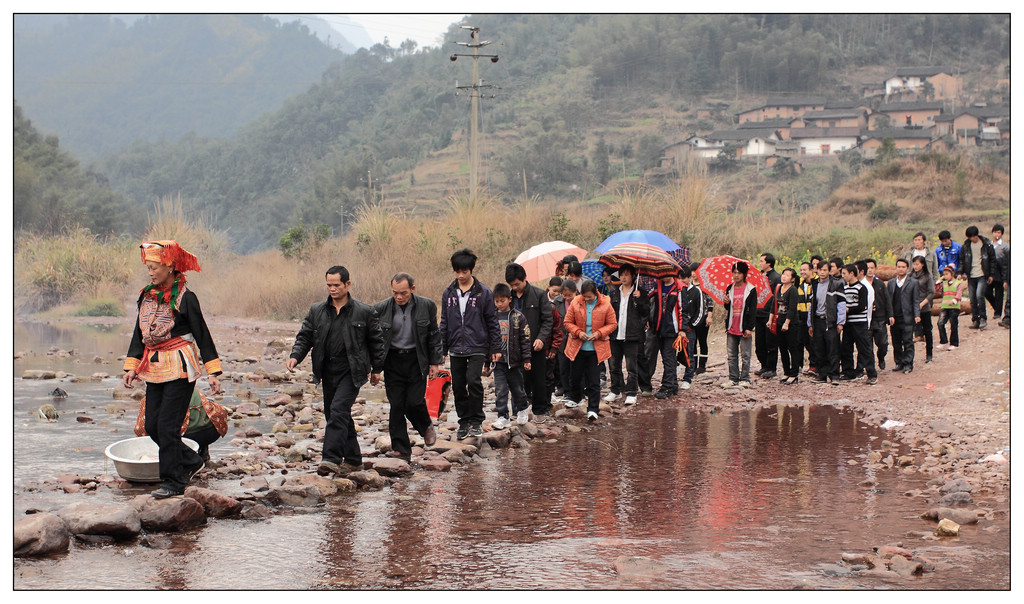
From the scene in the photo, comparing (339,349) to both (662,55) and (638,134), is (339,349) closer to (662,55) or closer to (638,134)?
(638,134)

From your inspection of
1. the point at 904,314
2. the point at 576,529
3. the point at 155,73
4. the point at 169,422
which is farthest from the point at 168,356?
the point at 155,73

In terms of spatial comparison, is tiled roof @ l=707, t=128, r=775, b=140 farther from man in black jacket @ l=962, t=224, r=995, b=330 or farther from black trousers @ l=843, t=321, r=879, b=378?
black trousers @ l=843, t=321, r=879, b=378

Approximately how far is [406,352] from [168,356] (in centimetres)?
220

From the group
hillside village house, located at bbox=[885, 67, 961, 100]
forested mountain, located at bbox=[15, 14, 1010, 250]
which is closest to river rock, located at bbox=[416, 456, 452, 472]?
forested mountain, located at bbox=[15, 14, 1010, 250]

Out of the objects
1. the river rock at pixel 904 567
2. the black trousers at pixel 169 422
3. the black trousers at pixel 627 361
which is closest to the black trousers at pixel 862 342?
the black trousers at pixel 627 361

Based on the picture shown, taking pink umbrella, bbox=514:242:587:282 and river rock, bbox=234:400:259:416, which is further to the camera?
pink umbrella, bbox=514:242:587:282

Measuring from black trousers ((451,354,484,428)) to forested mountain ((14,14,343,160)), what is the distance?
9884cm

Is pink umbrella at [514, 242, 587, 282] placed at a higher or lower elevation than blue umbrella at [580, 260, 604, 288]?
higher

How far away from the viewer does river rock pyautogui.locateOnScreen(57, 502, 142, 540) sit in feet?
19.1

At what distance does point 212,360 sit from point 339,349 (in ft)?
3.57

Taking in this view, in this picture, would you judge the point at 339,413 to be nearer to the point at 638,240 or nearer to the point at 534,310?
the point at 534,310

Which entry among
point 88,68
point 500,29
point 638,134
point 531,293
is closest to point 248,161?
point 500,29

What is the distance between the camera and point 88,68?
12362cm

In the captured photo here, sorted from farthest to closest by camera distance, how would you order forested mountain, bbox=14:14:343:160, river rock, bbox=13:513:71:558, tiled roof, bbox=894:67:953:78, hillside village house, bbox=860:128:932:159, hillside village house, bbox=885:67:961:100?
forested mountain, bbox=14:14:343:160, tiled roof, bbox=894:67:953:78, hillside village house, bbox=885:67:961:100, hillside village house, bbox=860:128:932:159, river rock, bbox=13:513:71:558
